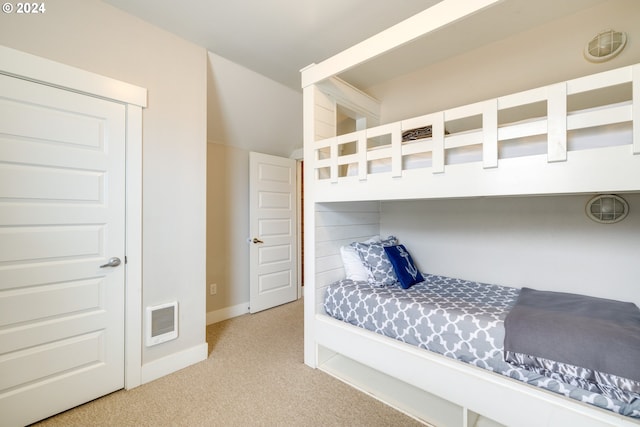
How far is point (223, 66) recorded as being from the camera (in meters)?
2.52

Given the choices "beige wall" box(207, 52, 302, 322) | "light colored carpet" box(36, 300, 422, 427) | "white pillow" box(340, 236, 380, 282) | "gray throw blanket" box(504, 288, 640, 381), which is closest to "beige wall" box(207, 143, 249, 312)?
"beige wall" box(207, 52, 302, 322)

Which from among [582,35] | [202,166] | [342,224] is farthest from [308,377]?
[582,35]

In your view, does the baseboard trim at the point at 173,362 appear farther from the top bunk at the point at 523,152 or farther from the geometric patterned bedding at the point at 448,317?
the top bunk at the point at 523,152

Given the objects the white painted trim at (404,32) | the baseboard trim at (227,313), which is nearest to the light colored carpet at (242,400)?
the baseboard trim at (227,313)

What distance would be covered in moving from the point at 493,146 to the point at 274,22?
1.79m

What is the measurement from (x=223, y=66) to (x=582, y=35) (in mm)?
2846

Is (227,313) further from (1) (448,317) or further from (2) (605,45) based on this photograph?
(2) (605,45)

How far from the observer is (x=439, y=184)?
1.55 metres

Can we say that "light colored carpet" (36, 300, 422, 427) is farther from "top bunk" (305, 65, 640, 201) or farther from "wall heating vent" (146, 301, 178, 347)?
"top bunk" (305, 65, 640, 201)

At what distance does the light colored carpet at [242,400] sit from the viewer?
1602 millimetres

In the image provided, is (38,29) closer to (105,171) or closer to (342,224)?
(105,171)

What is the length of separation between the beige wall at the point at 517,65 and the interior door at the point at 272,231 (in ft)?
5.11

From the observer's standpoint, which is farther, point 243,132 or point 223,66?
point 243,132

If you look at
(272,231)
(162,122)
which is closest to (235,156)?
(272,231)
